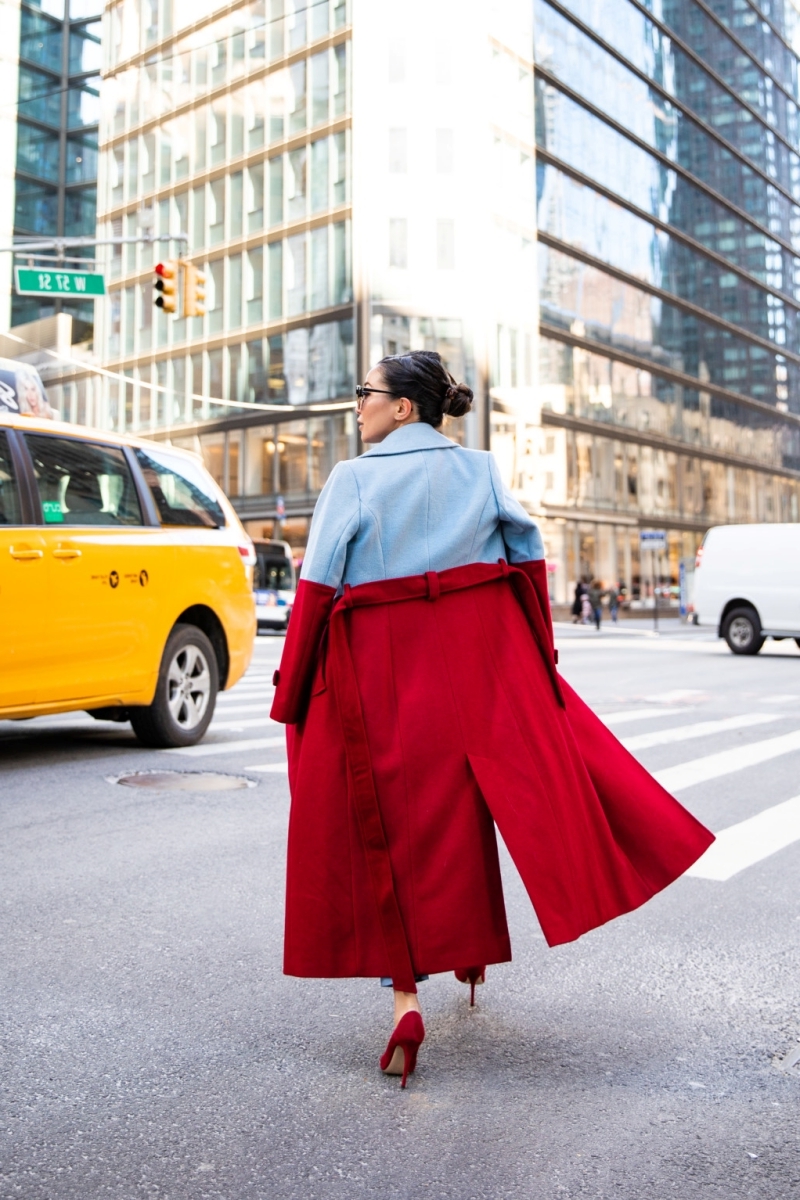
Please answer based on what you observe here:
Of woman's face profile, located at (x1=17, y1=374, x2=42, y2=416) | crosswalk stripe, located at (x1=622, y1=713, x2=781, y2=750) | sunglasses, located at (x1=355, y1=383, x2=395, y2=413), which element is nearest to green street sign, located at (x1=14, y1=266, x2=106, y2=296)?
woman's face profile, located at (x1=17, y1=374, x2=42, y2=416)

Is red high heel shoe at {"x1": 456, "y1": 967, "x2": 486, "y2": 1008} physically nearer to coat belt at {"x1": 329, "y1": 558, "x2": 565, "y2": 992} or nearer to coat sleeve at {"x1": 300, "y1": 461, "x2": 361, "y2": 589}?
coat belt at {"x1": 329, "y1": 558, "x2": 565, "y2": 992}

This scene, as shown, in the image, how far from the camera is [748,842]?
5.49 metres

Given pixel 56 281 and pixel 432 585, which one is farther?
pixel 56 281

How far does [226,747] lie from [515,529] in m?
5.35

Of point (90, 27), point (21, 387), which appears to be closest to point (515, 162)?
point (90, 27)

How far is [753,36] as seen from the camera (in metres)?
67.4

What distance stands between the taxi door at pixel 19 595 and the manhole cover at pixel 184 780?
2.34ft

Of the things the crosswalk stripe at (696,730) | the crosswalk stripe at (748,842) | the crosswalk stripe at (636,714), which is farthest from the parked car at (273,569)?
the crosswalk stripe at (748,842)

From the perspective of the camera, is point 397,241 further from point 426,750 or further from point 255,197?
point 426,750

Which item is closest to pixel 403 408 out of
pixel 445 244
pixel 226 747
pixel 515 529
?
A: pixel 515 529

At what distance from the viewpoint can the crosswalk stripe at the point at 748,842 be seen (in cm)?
500

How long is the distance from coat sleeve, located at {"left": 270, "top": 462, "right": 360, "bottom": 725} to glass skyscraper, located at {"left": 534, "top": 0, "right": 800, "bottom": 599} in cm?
4276

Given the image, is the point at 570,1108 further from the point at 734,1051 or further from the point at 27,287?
the point at 27,287

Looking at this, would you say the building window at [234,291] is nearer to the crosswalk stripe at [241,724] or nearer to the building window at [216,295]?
the building window at [216,295]
